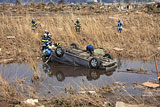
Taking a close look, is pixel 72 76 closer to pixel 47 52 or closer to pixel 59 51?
pixel 59 51

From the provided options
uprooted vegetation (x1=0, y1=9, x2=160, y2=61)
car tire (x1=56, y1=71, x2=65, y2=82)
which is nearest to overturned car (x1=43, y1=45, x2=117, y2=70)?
car tire (x1=56, y1=71, x2=65, y2=82)

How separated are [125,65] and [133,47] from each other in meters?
2.88

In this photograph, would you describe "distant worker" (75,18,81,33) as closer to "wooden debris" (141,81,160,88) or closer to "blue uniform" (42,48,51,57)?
"blue uniform" (42,48,51,57)

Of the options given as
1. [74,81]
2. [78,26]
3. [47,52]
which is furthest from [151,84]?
[78,26]

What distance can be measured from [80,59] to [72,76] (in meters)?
1.16

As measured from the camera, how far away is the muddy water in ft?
24.3

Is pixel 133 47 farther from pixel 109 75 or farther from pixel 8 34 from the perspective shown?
pixel 8 34

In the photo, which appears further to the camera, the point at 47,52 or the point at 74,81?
the point at 47,52

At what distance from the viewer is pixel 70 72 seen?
942 centimetres

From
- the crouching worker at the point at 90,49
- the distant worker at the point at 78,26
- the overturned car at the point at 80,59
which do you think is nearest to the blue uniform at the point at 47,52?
the overturned car at the point at 80,59

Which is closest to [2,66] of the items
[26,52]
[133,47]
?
[26,52]

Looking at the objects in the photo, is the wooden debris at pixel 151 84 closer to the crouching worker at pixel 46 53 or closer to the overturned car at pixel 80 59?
the overturned car at pixel 80 59

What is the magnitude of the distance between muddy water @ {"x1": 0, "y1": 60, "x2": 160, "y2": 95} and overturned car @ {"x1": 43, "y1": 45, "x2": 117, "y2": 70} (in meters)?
0.21

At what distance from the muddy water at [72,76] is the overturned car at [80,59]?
205mm
